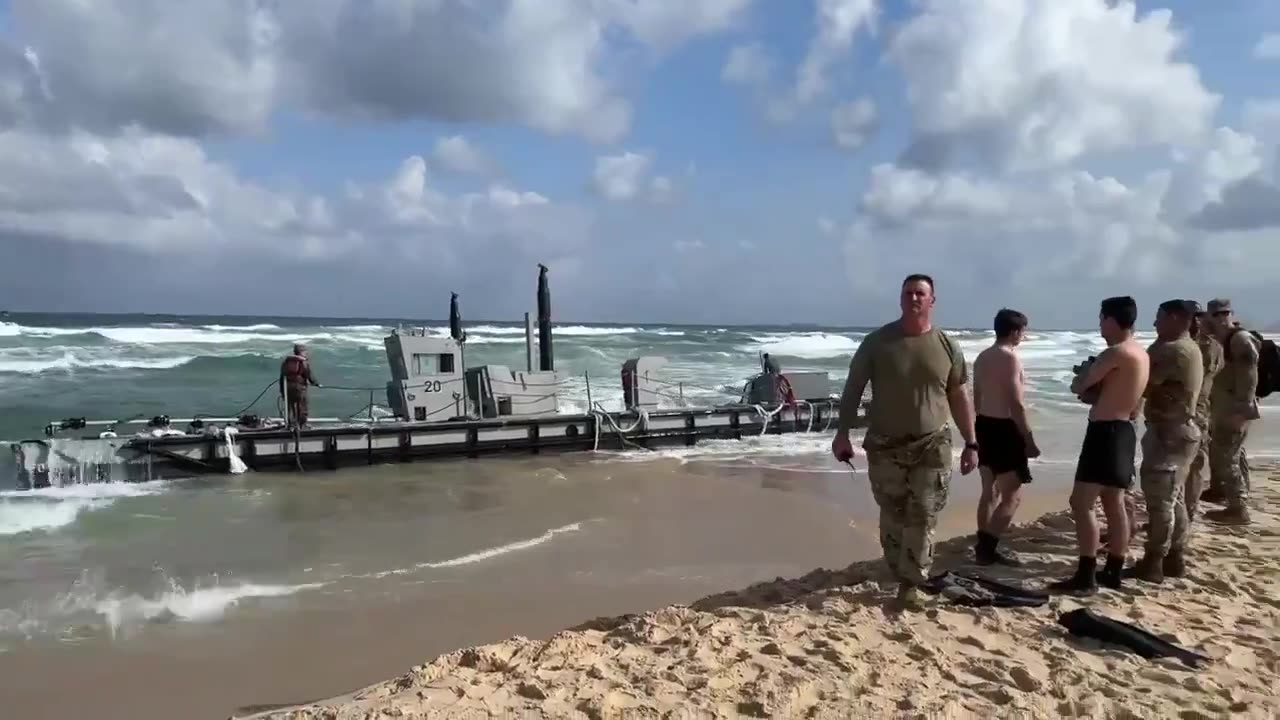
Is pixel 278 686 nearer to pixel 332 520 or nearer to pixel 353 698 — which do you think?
pixel 353 698

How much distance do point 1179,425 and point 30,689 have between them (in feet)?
28.0

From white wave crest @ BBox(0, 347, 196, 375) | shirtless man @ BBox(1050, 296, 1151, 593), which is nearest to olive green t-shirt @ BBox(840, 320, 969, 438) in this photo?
shirtless man @ BBox(1050, 296, 1151, 593)

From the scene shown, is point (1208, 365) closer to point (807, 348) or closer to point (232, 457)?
point (232, 457)

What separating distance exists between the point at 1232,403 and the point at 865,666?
5077 millimetres

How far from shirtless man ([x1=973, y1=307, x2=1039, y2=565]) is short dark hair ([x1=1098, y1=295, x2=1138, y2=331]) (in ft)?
2.44

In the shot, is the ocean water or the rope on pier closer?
the ocean water

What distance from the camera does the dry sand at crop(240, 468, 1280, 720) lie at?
4.01 meters

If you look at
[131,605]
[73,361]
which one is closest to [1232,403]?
[131,605]

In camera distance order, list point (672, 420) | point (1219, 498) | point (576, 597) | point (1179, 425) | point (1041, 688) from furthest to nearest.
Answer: point (672, 420), point (1219, 498), point (576, 597), point (1179, 425), point (1041, 688)

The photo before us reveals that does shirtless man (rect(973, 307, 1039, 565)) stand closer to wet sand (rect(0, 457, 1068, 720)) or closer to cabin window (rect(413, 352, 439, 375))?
wet sand (rect(0, 457, 1068, 720))

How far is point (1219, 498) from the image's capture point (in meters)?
8.88

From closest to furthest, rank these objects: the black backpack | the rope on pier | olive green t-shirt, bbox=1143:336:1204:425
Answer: olive green t-shirt, bbox=1143:336:1204:425
the black backpack
the rope on pier

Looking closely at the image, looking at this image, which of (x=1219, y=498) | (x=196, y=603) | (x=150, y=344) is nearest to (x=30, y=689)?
(x=196, y=603)

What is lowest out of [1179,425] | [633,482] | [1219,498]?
[633,482]
